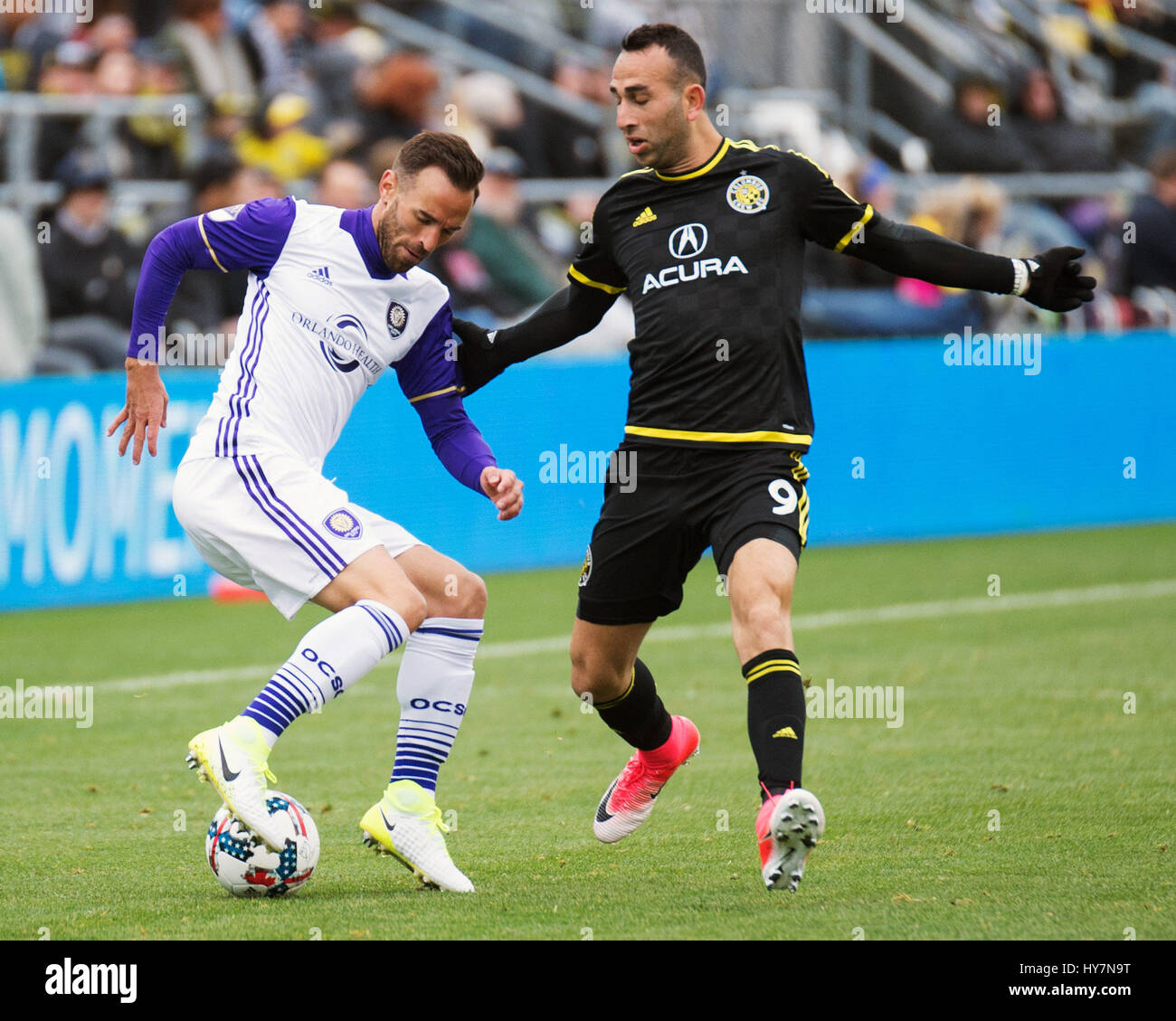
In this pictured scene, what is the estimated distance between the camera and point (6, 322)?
11758 mm

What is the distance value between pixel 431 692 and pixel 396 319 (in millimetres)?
1131

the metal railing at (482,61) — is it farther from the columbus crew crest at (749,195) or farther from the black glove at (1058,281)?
the black glove at (1058,281)

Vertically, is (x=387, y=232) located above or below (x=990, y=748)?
above

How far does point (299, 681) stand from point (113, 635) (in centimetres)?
585

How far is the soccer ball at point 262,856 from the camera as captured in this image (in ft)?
16.1

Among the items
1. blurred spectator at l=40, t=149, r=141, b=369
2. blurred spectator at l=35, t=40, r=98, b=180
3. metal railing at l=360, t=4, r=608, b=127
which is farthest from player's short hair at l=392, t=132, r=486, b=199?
metal railing at l=360, t=4, r=608, b=127

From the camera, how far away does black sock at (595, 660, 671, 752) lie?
5816 mm

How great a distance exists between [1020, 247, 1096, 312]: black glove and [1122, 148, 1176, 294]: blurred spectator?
40.3ft

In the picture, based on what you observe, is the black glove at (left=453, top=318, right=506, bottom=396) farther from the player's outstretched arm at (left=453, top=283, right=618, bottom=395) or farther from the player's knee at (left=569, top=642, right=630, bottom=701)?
the player's knee at (left=569, top=642, right=630, bottom=701)

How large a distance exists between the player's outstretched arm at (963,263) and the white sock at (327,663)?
183cm
